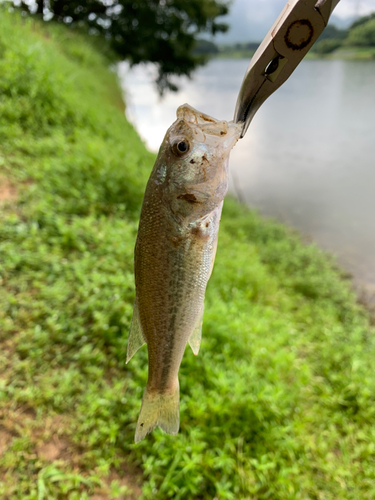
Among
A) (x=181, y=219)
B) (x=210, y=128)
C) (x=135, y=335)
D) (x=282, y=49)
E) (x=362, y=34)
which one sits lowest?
(x=135, y=335)

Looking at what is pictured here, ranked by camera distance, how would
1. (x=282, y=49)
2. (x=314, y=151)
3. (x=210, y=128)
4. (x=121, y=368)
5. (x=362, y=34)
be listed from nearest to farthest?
(x=282, y=49)
(x=210, y=128)
(x=121, y=368)
(x=362, y=34)
(x=314, y=151)

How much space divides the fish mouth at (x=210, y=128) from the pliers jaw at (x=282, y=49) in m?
0.04

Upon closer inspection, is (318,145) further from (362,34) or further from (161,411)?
(161,411)

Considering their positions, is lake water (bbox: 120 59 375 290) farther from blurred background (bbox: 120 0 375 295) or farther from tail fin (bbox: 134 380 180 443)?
tail fin (bbox: 134 380 180 443)

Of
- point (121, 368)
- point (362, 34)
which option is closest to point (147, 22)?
point (362, 34)

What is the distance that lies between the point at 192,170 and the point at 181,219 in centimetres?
17

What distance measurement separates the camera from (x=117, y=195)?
14.8 ft

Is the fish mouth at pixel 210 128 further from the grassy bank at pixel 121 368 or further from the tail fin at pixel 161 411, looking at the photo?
the grassy bank at pixel 121 368

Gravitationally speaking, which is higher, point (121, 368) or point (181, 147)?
point (181, 147)

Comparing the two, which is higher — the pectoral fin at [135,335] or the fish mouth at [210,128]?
the fish mouth at [210,128]

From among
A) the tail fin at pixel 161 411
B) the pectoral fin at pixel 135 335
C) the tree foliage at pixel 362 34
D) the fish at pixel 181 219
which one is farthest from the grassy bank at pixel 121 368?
the tree foliage at pixel 362 34

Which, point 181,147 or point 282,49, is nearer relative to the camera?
point 282,49

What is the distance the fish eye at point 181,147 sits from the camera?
1.16 metres

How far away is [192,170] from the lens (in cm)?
117
